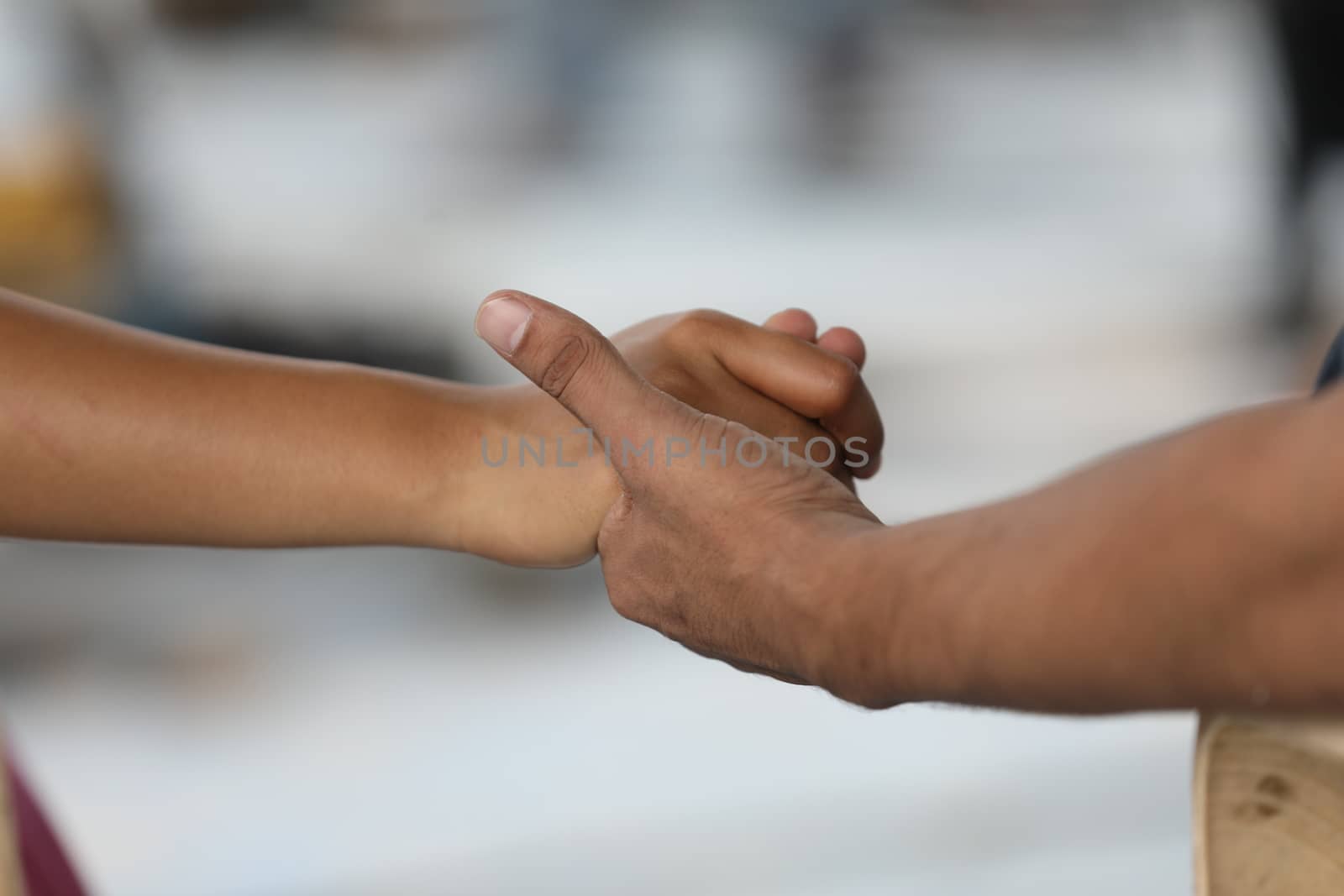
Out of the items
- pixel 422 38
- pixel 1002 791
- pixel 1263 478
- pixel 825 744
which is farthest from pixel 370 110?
pixel 1263 478

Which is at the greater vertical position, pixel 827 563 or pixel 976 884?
pixel 827 563

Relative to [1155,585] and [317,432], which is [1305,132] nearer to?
[317,432]

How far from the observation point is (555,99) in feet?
9.16

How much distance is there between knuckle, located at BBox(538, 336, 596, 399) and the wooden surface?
351 mm

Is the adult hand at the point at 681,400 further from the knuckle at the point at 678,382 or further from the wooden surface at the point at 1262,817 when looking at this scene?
the wooden surface at the point at 1262,817

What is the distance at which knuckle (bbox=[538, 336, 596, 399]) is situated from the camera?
2.21 ft

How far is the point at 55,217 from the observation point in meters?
2.38

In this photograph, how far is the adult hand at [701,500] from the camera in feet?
2.04

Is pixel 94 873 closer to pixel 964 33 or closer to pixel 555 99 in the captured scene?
pixel 555 99

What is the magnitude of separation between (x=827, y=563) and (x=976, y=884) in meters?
1.32

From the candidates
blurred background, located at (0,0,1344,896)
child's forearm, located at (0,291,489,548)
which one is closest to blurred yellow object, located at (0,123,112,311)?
blurred background, located at (0,0,1344,896)

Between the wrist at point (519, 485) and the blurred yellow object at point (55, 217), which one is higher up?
the blurred yellow object at point (55, 217)

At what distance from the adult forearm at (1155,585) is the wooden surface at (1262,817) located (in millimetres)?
Answer: 92

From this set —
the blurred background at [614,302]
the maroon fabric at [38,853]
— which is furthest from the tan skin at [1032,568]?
the blurred background at [614,302]
